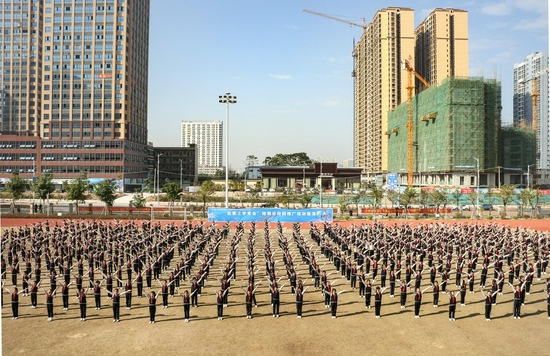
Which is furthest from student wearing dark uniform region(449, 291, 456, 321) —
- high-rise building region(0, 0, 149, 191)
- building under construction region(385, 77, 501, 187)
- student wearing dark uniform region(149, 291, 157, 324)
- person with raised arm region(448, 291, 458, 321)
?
high-rise building region(0, 0, 149, 191)

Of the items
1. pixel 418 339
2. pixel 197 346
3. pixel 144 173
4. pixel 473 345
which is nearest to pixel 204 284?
pixel 197 346

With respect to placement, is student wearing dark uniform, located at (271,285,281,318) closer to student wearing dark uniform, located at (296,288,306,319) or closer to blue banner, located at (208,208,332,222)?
student wearing dark uniform, located at (296,288,306,319)

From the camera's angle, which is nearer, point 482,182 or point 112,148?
point 112,148

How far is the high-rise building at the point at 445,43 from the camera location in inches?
4983

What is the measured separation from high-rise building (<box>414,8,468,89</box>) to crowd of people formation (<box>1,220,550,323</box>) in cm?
11075

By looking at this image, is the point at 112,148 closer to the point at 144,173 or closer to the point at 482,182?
the point at 144,173

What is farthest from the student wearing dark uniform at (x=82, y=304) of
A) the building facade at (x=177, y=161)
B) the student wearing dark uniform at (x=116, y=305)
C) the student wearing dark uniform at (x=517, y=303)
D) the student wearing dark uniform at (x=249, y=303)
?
the building facade at (x=177, y=161)

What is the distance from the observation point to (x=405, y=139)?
11488cm

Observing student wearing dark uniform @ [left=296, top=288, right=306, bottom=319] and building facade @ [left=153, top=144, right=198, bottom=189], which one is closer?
student wearing dark uniform @ [left=296, top=288, right=306, bottom=319]

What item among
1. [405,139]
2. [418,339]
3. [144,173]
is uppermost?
[405,139]

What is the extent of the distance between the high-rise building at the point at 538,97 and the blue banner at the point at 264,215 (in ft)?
273

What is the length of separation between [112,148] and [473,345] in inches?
3372

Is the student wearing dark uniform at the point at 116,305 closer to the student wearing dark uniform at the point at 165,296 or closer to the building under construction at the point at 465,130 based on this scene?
the student wearing dark uniform at the point at 165,296

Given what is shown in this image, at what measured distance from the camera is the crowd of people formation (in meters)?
15.8
